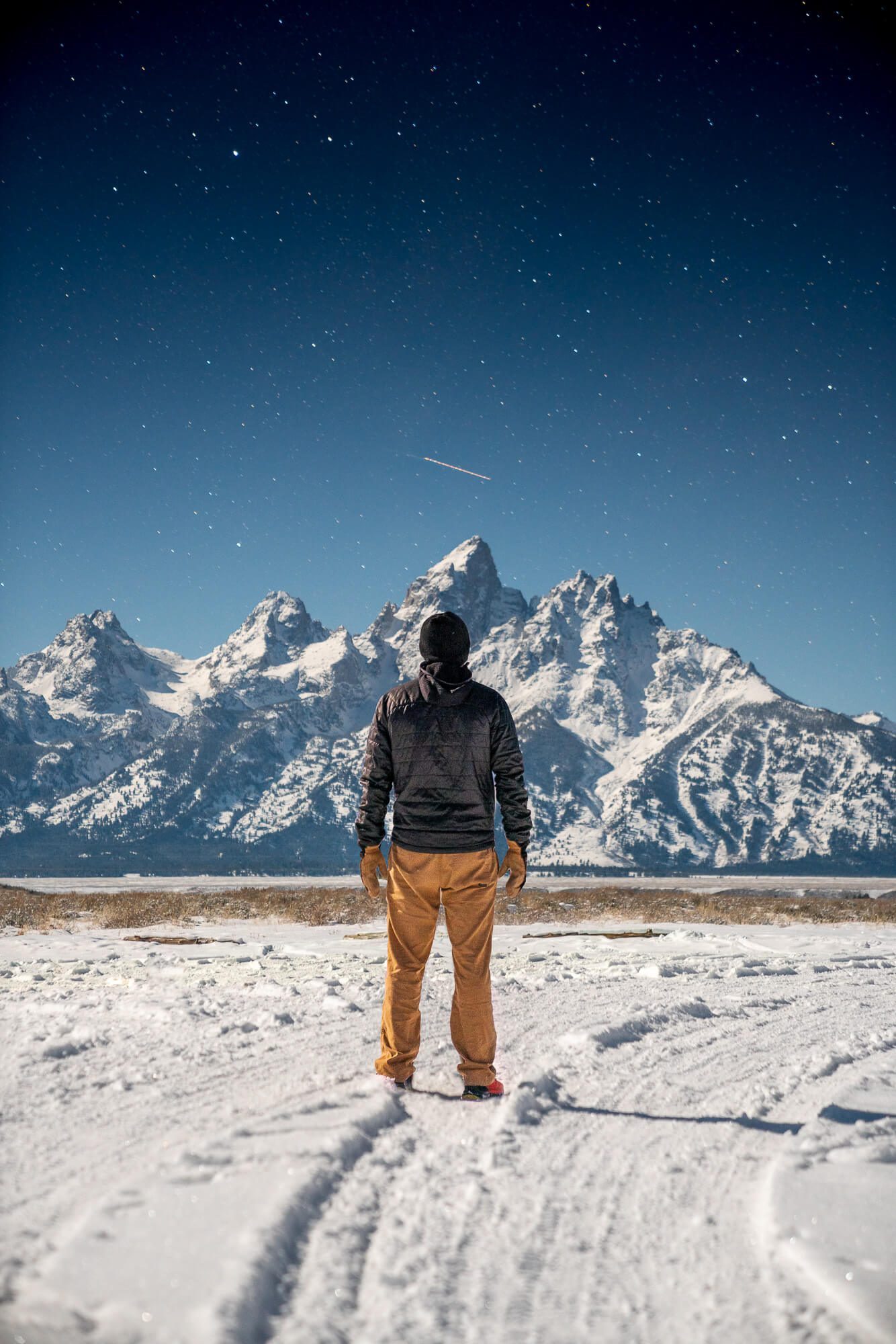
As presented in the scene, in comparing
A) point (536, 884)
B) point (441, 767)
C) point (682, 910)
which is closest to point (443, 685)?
point (441, 767)

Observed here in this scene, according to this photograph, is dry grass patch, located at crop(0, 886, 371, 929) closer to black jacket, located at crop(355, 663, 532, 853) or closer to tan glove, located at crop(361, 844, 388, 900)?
tan glove, located at crop(361, 844, 388, 900)

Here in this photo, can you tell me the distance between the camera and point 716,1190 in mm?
2746

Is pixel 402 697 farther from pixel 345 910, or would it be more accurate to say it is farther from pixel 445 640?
pixel 345 910

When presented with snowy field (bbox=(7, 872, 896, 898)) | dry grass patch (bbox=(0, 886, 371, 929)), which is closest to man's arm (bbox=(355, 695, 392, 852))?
dry grass patch (bbox=(0, 886, 371, 929))

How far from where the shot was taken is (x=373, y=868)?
455 centimetres

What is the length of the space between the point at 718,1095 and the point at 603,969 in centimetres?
442

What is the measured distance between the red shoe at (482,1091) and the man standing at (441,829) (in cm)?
8

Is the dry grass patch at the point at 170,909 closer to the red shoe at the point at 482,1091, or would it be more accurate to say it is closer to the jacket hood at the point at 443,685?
the jacket hood at the point at 443,685

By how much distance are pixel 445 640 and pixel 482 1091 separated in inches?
92.8

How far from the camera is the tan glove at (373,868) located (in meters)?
4.54

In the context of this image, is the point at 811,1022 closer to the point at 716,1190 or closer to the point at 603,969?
the point at 603,969

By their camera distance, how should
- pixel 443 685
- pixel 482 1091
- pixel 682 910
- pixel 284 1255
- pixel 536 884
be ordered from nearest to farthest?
pixel 284 1255, pixel 482 1091, pixel 443 685, pixel 682 910, pixel 536 884

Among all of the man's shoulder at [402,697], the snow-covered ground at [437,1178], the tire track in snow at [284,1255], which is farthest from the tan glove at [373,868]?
the tire track in snow at [284,1255]

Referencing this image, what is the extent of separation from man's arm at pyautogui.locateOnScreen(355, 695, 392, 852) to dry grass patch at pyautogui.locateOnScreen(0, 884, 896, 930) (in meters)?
13.0
